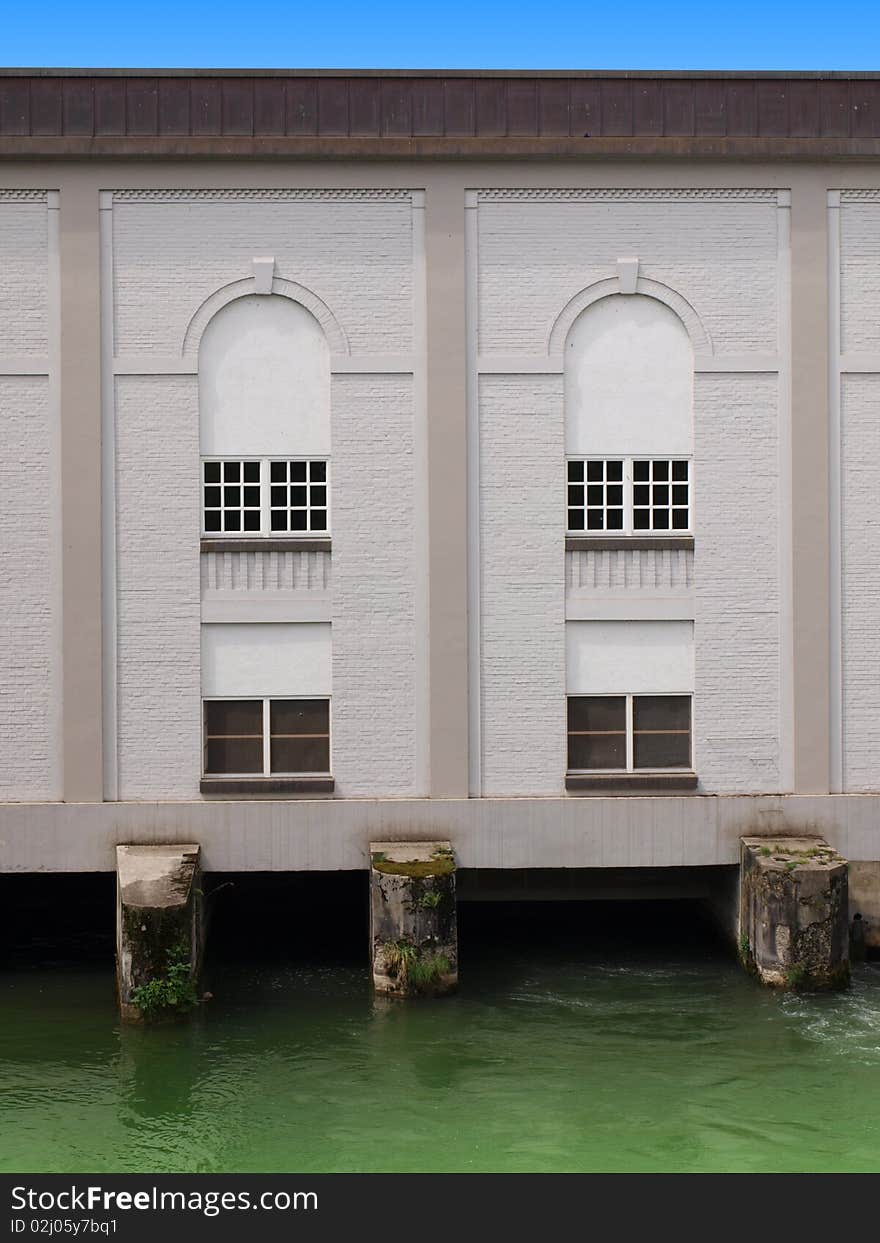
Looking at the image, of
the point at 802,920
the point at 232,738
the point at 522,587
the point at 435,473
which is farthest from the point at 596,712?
the point at 232,738

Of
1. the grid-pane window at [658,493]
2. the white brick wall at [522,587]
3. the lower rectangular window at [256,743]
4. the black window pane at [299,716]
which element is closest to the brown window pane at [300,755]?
the lower rectangular window at [256,743]

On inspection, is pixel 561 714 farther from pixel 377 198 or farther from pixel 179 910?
pixel 377 198

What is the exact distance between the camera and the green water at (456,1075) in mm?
13703

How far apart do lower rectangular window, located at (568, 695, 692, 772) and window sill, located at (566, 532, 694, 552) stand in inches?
83.4

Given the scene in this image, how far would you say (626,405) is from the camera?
19.5m

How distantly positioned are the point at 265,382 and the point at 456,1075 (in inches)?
381

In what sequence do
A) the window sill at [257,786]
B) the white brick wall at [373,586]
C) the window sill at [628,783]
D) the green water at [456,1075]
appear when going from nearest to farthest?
the green water at [456,1075]
the window sill at [257,786]
the white brick wall at [373,586]
the window sill at [628,783]

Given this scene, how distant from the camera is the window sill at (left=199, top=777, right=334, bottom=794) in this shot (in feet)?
62.7

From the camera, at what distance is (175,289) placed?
19.2 m

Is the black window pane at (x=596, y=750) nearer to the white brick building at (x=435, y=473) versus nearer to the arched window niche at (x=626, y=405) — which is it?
the white brick building at (x=435, y=473)

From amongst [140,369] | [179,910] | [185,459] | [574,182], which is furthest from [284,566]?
[574,182]

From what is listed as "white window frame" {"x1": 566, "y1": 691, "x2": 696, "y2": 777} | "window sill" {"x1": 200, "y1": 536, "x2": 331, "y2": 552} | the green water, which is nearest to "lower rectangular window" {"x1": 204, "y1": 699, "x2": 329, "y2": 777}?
"window sill" {"x1": 200, "y1": 536, "x2": 331, "y2": 552}

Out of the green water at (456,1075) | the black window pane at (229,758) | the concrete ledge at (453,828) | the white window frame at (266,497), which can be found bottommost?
the green water at (456,1075)

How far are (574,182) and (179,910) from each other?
442 inches
